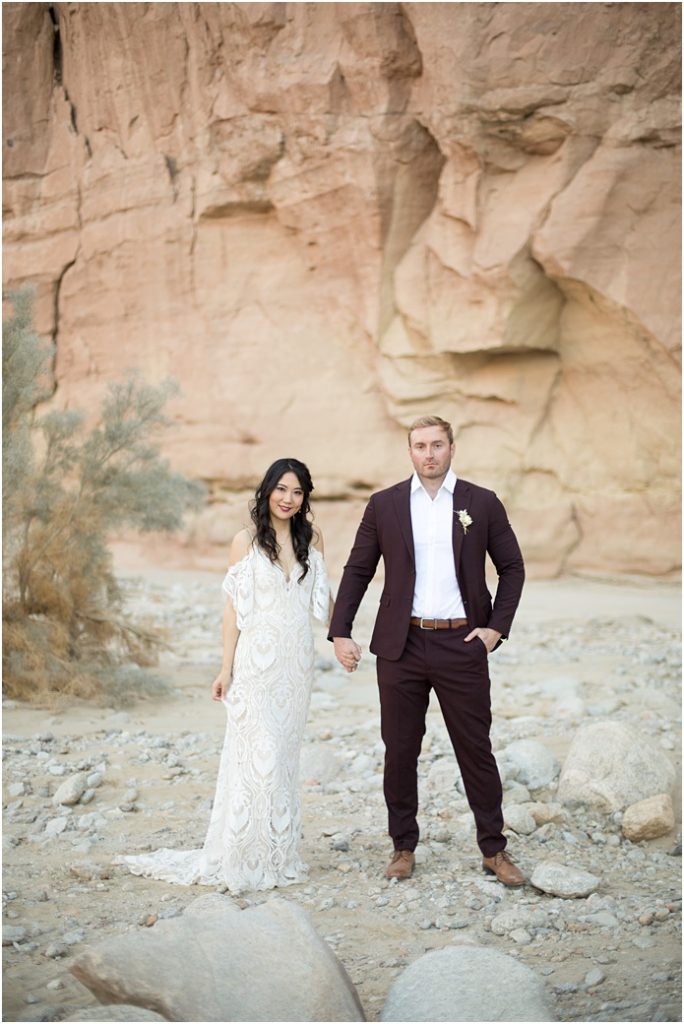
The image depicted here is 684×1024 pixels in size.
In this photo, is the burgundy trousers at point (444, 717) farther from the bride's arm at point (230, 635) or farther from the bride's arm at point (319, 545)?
the bride's arm at point (230, 635)

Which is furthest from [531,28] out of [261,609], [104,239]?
[261,609]

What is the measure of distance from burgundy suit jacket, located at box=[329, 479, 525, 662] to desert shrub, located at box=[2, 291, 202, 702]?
11.6 ft

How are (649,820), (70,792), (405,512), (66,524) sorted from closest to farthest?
(405,512) < (649,820) < (70,792) < (66,524)

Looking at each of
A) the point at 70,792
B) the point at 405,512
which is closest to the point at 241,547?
the point at 405,512

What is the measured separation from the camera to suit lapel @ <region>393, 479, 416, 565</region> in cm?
400

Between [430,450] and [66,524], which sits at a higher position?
[430,450]

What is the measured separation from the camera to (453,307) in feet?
47.3

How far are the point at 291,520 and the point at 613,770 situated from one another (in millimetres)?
2194

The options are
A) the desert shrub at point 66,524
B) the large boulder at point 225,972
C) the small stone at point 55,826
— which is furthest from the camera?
the desert shrub at point 66,524

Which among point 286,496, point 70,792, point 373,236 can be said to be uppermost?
point 373,236

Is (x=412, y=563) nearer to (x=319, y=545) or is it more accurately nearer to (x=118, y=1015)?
(x=319, y=545)

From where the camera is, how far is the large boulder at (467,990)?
278 cm

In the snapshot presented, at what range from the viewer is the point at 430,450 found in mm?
3955

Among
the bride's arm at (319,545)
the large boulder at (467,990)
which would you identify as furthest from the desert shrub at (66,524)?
the large boulder at (467,990)
